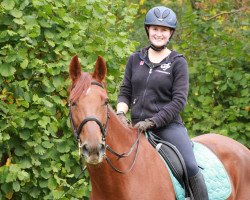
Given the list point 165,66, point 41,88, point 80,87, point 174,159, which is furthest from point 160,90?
point 41,88

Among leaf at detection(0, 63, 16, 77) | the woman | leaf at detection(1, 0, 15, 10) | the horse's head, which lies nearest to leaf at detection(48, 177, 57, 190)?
leaf at detection(0, 63, 16, 77)

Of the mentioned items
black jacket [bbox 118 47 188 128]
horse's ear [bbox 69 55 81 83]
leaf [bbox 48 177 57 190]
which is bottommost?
leaf [bbox 48 177 57 190]

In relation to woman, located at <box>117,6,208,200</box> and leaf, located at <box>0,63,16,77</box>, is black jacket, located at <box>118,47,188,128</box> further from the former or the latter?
leaf, located at <box>0,63,16,77</box>

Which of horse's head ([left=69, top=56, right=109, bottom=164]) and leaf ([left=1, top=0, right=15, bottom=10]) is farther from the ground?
leaf ([left=1, top=0, right=15, bottom=10])

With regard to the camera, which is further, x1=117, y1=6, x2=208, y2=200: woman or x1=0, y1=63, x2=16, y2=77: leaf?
x1=0, y1=63, x2=16, y2=77: leaf

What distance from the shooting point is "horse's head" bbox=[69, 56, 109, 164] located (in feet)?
14.3

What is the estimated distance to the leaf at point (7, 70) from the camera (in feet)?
20.2

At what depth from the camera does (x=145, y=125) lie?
5.32 m

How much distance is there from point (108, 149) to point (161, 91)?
0.98m

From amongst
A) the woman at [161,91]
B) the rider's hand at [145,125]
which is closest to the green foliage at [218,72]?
the woman at [161,91]

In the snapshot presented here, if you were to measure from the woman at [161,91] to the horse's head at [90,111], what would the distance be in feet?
2.46

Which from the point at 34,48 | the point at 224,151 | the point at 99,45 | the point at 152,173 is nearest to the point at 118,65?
the point at 99,45

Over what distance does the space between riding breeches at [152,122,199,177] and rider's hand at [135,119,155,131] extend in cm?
19

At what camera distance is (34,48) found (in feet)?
21.3
